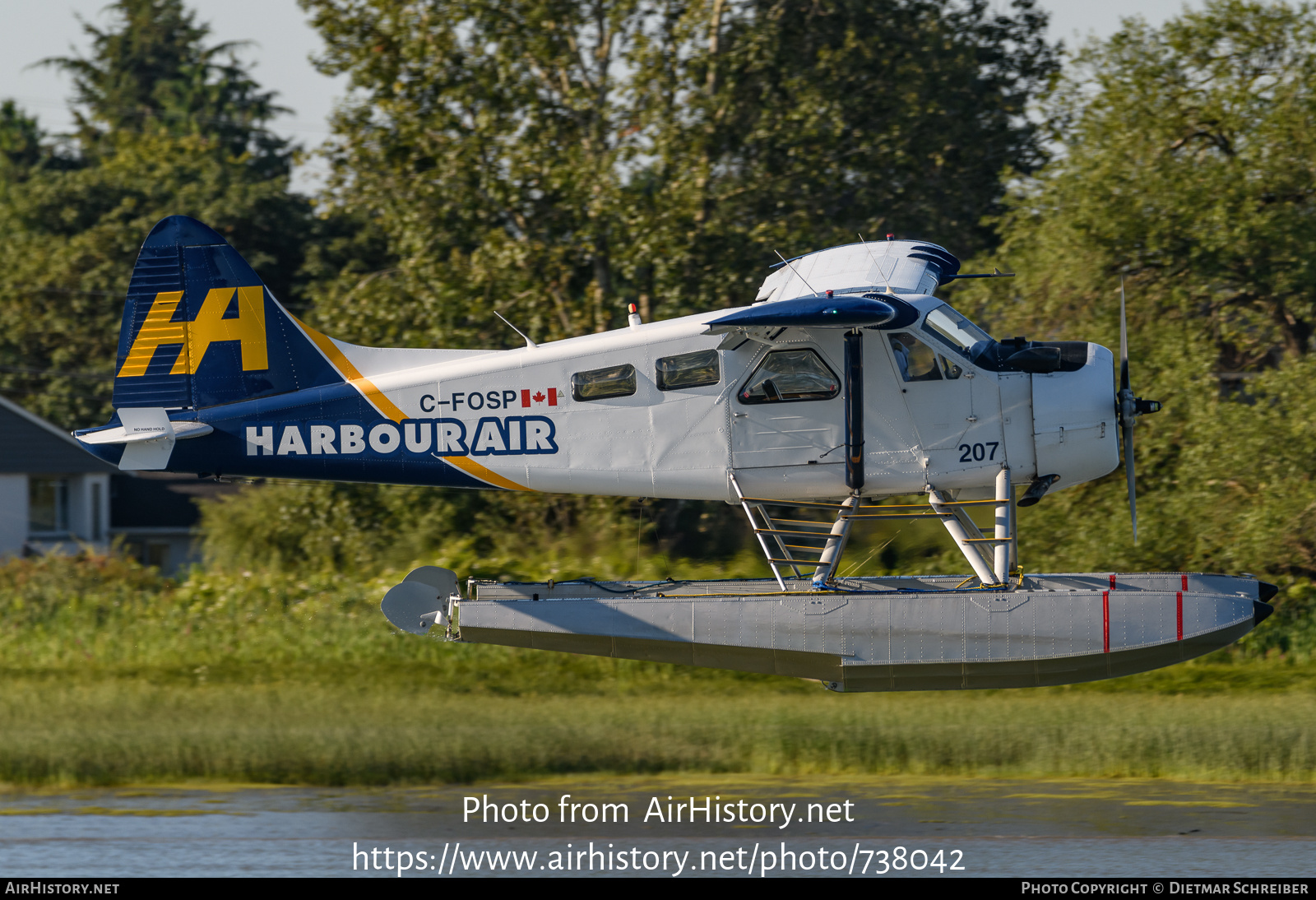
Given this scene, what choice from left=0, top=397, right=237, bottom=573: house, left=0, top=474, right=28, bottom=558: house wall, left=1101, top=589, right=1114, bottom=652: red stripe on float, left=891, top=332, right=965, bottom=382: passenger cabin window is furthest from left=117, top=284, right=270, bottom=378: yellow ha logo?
left=0, top=474, right=28, bottom=558: house wall

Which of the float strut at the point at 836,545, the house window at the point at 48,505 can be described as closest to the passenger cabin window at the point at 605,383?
the float strut at the point at 836,545

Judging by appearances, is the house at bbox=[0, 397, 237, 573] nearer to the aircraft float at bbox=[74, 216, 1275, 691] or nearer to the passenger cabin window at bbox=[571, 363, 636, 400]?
the aircraft float at bbox=[74, 216, 1275, 691]

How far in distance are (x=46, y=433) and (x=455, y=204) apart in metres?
19.6

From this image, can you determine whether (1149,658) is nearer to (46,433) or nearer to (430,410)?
(430,410)

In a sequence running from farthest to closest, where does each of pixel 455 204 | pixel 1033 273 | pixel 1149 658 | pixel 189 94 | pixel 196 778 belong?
pixel 189 94
pixel 455 204
pixel 1033 273
pixel 196 778
pixel 1149 658

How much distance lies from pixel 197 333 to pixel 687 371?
12.5 ft

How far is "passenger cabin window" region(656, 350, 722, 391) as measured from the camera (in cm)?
1030

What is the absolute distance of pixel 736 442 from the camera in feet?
33.9

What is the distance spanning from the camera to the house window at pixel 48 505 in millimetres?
35750

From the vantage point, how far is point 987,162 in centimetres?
2519

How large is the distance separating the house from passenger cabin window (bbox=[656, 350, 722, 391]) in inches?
926

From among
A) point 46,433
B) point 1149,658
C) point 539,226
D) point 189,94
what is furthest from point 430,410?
point 189,94

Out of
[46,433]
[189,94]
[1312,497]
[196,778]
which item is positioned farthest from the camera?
[189,94]

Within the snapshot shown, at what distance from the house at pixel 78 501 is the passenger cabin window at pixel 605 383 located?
23.2m
